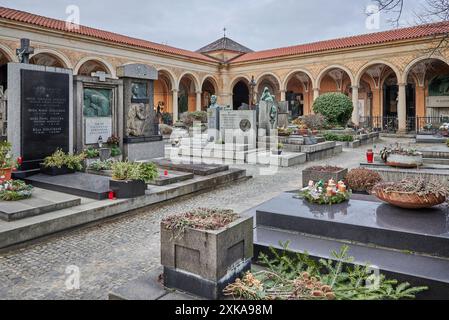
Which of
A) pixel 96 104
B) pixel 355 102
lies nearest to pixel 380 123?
pixel 355 102

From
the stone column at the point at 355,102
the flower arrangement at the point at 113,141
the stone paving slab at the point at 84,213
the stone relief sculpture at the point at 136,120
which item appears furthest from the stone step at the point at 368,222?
the stone column at the point at 355,102

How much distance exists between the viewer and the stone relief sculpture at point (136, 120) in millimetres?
11492

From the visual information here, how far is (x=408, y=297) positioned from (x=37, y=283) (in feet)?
12.2

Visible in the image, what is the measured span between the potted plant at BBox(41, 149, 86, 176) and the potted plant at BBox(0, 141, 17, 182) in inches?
27.8

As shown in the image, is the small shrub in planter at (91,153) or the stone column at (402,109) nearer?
the small shrub in planter at (91,153)

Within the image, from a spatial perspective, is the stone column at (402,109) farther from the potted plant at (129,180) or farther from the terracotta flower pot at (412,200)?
the terracotta flower pot at (412,200)

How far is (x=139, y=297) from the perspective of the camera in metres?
3.15

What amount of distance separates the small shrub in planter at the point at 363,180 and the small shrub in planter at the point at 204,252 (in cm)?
479

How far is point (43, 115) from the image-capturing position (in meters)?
8.90

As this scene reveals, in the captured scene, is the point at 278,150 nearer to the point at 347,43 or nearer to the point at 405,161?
the point at 405,161

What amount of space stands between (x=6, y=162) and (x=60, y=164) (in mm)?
1217

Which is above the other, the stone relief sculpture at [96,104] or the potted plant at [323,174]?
the stone relief sculpture at [96,104]

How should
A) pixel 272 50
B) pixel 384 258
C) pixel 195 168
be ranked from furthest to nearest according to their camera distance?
pixel 272 50
pixel 195 168
pixel 384 258

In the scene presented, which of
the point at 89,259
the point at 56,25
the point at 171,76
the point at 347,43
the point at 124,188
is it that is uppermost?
the point at 347,43
